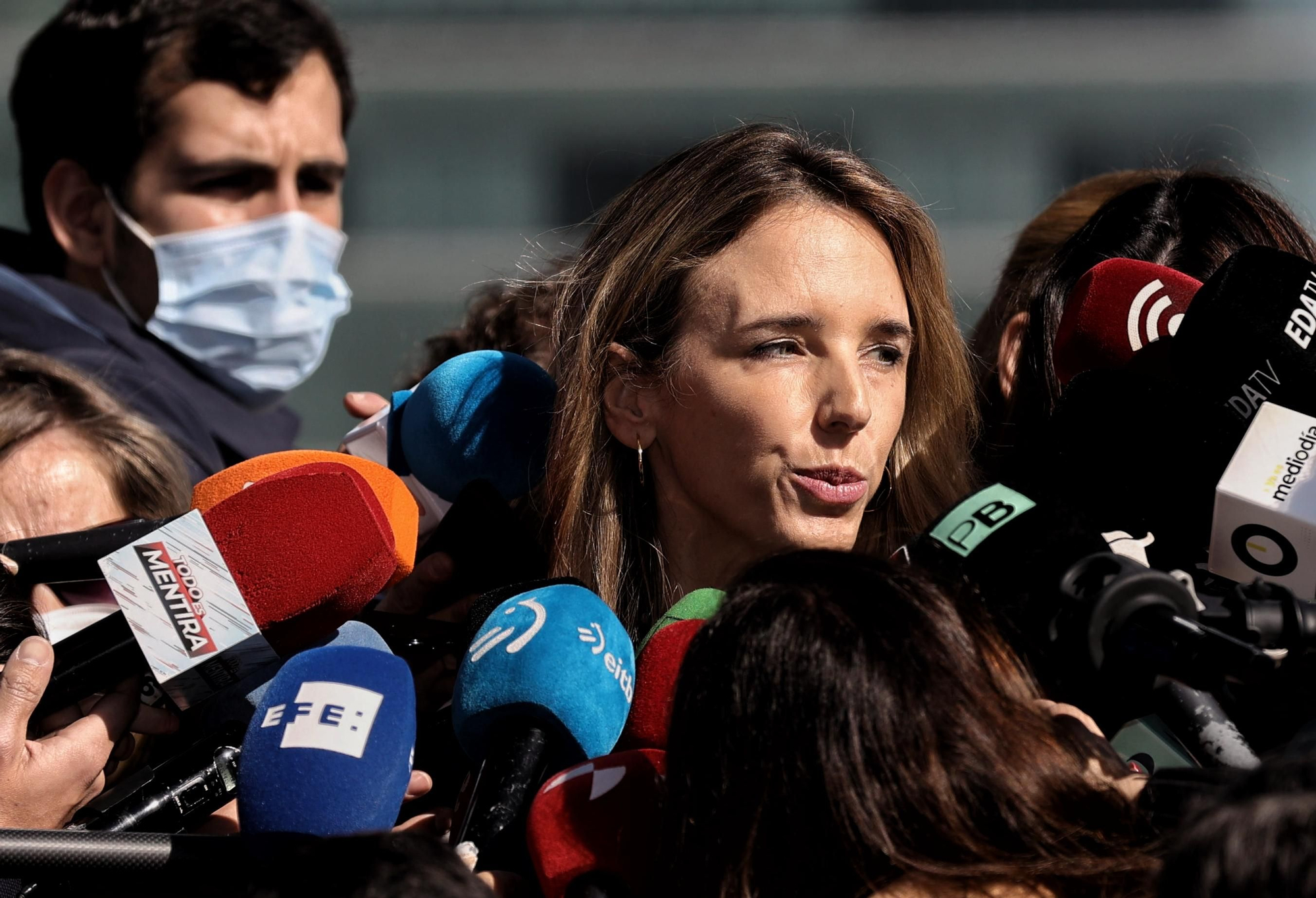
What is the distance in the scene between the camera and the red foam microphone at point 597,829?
147 cm

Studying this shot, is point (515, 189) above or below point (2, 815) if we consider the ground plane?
below

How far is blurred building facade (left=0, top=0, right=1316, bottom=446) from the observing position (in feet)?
64.9

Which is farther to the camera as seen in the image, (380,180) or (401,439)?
(380,180)

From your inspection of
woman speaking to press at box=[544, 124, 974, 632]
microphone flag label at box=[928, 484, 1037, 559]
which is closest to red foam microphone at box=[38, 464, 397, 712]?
woman speaking to press at box=[544, 124, 974, 632]

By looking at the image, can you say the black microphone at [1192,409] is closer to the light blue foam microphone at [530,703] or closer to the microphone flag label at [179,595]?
the light blue foam microphone at [530,703]

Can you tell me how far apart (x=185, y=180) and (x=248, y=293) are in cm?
31

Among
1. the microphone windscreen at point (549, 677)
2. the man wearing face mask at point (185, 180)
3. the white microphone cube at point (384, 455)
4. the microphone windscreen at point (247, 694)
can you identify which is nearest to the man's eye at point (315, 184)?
the man wearing face mask at point (185, 180)

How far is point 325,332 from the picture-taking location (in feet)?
12.9

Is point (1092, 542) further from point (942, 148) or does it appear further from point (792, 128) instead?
point (942, 148)

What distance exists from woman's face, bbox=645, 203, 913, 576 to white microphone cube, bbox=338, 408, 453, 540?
430mm

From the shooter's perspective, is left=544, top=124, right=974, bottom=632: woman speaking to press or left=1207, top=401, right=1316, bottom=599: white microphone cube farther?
left=544, top=124, right=974, bottom=632: woman speaking to press

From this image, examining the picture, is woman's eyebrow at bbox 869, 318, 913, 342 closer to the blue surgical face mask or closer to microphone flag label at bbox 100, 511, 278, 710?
microphone flag label at bbox 100, 511, 278, 710

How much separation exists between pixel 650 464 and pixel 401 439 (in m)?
0.39

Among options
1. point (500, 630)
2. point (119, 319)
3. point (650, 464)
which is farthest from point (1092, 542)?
point (119, 319)
